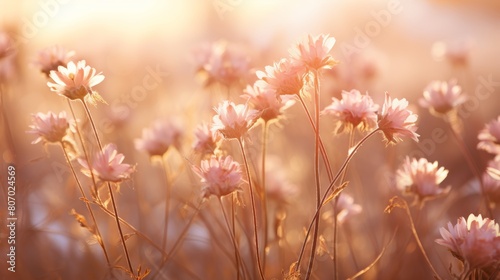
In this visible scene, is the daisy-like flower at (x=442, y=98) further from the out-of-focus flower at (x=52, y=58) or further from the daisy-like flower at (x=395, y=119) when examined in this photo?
the out-of-focus flower at (x=52, y=58)

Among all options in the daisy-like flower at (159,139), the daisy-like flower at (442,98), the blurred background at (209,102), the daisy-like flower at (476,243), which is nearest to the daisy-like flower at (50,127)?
the blurred background at (209,102)

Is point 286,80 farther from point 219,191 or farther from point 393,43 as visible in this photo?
point 393,43

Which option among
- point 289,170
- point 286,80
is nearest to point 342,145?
point 289,170

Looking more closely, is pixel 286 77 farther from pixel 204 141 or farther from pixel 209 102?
pixel 209 102

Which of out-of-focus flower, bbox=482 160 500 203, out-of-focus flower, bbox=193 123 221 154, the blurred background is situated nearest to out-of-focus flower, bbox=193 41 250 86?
the blurred background

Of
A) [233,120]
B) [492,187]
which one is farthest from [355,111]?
[492,187]
